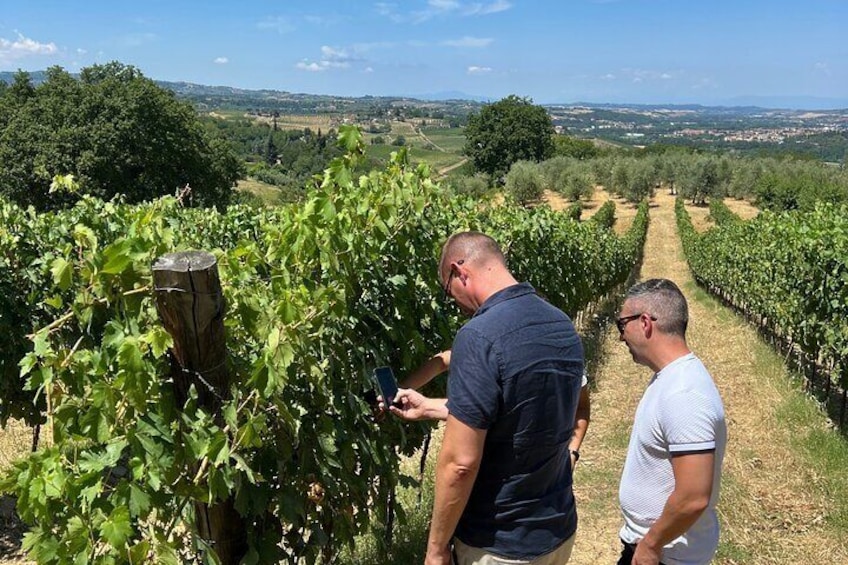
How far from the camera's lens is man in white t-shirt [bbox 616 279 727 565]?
2352mm

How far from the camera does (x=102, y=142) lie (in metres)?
27.0

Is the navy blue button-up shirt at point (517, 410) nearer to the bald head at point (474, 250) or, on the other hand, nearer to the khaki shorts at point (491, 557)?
the khaki shorts at point (491, 557)

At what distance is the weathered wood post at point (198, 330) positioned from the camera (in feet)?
6.18

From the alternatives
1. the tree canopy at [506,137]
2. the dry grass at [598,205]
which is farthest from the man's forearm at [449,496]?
the tree canopy at [506,137]

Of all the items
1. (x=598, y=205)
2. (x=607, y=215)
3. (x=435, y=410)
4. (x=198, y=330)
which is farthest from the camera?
(x=598, y=205)

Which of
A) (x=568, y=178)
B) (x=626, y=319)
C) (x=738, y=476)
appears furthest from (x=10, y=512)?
(x=568, y=178)

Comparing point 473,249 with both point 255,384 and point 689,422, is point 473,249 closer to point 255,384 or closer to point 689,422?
point 255,384

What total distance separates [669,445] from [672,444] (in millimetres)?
15

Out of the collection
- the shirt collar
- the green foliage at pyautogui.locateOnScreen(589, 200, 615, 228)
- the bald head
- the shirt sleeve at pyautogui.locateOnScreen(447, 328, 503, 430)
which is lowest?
the green foliage at pyautogui.locateOnScreen(589, 200, 615, 228)

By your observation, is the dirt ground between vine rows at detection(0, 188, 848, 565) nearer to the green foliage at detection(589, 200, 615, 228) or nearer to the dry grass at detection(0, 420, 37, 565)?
the dry grass at detection(0, 420, 37, 565)

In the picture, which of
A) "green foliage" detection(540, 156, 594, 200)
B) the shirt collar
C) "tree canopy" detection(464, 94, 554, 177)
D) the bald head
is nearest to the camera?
the shirt collar

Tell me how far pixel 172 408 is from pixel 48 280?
4.05 meters

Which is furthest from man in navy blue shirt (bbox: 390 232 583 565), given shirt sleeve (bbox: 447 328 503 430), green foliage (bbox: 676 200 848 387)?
green foliage (bbox: 676 200 848 387)

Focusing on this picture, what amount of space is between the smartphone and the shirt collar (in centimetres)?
59
